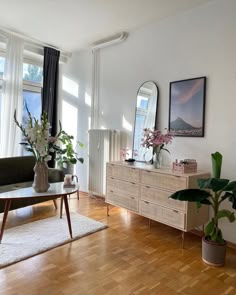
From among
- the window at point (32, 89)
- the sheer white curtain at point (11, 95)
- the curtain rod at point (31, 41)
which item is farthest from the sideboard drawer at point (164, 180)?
the curtain rod at point (31, 41)

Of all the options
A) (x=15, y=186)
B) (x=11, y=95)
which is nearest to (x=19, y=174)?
(x=15, y=186)

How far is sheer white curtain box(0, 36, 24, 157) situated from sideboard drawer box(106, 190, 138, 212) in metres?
2.05

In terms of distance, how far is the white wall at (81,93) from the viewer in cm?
488

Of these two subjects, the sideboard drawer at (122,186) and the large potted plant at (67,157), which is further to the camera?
the large potted plant at (67,157)

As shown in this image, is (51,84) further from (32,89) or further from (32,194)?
(32,194)

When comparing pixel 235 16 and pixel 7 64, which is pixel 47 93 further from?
pixel 235 16

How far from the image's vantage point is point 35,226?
3.26m

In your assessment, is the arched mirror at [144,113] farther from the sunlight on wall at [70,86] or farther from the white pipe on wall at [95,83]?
the sunlight on wall at [70,86]

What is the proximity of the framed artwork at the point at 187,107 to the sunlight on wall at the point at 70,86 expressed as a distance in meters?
2.27

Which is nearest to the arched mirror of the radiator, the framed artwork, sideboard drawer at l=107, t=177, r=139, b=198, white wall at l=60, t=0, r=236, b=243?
white wall at l=60, t=0, r=236, b=243

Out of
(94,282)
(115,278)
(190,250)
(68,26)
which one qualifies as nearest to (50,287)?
(94,282)

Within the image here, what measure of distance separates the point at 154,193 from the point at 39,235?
147cm

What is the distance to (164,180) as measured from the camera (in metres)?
2.98

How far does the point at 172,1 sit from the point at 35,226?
335 cm
